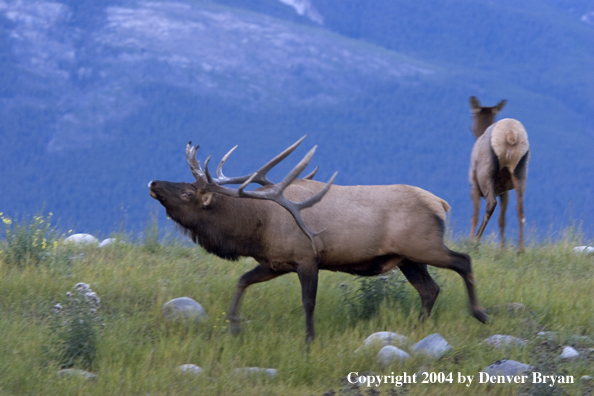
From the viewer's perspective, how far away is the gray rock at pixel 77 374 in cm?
484

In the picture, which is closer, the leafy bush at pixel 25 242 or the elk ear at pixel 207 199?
the elk ear at pixel 207 199

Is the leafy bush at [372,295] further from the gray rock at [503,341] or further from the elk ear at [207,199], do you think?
the elk ear at [207,199]

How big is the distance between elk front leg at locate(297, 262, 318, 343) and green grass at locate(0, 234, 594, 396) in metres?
0.13

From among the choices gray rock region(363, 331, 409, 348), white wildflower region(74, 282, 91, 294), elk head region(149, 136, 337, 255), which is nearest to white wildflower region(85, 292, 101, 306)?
white wildflower region(74, 282, 91, 294)

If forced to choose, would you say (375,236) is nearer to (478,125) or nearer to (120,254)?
(120,254)

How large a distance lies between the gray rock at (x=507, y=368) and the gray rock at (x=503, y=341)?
0.39 meters

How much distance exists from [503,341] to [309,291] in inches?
64.2

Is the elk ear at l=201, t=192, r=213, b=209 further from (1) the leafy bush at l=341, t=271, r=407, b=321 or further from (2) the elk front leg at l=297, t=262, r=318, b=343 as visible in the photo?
(1) the leafy bush at l=341, t=271, r=407, b=321

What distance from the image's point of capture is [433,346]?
550cm

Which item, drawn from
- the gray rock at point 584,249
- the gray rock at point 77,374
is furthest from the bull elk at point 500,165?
the gray rock at point 77,374

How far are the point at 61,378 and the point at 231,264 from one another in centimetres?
319

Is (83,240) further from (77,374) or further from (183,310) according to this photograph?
(77,374)

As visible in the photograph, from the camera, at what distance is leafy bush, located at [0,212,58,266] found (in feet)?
23.8

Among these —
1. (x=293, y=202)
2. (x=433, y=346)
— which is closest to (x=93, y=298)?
(x=293, y=202)
